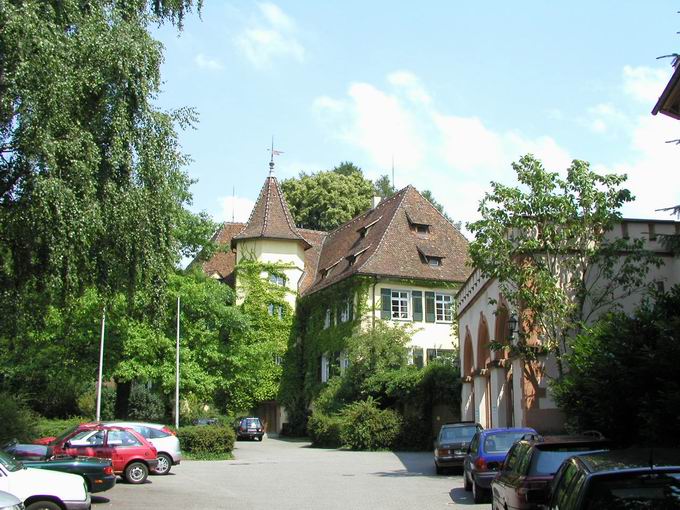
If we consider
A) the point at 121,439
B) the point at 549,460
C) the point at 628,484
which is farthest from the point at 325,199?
the point at 628,484

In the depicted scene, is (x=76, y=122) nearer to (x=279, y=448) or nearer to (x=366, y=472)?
(x=366, y=472)

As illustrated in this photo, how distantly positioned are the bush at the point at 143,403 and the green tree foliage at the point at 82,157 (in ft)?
112

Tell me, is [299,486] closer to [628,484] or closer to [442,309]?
[628,484]

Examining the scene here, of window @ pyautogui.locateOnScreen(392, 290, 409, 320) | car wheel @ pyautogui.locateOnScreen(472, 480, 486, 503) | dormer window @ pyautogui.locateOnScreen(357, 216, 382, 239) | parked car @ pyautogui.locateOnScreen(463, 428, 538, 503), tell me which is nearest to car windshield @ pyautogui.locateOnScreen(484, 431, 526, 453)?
parked car @ pyautogui.locateOnScreen(463, 428, 538, 503)

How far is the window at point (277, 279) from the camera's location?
53.0 m

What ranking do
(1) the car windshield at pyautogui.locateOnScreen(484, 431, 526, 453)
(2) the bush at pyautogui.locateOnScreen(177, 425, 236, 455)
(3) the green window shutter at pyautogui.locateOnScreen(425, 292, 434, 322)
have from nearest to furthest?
(1) the car windshield at pyautogui.locateOnScreen(484, 431, 526, 453) < (2) the bush at pyautogui.locateOnScreen(177, 425, 236, 455) < (3) the green window shutter at pyautogui.locateOnScreen(425, 292, 434, 322)

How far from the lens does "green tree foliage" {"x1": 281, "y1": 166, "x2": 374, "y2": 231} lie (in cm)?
7038

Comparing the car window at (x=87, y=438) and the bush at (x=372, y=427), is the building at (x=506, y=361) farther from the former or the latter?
the car window at (x=87, y=438)

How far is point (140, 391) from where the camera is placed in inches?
2078

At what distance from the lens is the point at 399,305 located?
47.0 meters

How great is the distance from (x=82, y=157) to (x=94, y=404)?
35111mm

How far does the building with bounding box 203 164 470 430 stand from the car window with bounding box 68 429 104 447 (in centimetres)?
2309

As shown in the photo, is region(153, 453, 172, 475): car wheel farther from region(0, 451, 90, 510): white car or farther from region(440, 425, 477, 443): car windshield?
region(0, 451, 90, 510): white car

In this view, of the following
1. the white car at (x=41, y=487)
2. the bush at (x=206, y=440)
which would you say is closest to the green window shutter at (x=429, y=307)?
the bush at (x=206, y=440)
